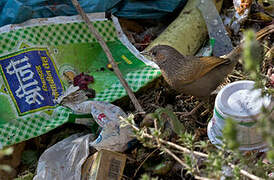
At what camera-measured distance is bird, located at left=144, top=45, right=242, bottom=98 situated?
10.9 ft

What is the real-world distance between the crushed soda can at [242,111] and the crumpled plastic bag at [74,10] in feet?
5.36

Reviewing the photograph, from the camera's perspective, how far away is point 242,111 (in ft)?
8.44

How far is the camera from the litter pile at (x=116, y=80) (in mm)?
2932

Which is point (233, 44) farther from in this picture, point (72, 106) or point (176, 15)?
point (72, 106)

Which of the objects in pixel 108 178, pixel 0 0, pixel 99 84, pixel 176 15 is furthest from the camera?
pixel 176 15

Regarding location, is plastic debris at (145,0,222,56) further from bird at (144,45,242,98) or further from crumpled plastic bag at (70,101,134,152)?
crumpled plastic bag at (70,101,134,152)

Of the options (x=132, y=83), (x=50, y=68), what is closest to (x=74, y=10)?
(x=50, y=68)

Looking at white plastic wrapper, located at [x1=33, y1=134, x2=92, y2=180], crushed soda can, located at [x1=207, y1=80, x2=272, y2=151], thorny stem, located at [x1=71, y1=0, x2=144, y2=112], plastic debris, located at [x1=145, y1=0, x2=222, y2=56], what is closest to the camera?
crushed soda can, located at [x1=207, y1=80, x2=272, y2=151]

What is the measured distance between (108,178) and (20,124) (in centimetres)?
103

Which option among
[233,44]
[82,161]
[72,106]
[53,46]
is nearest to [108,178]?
[82,161]

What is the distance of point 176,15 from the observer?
4.32 m

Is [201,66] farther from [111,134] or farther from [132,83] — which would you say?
[111,134]

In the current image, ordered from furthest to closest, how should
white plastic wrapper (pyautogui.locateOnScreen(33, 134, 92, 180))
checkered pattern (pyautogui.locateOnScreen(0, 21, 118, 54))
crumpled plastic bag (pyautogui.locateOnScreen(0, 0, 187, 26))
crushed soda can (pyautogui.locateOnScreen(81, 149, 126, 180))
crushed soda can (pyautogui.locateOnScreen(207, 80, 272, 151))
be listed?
crumpled plastic bag (pyautogui.locateOnScreen(0, 0, 187, 26)), checkered pattern (pyautogui.locateOnScreen(0, 21, 118, 54)), white plastic wrapper (pyautogui.locateOnScreen(33, 134, 92, 180)), crushed soda can (pyautogui.locateOnScreen(81, 149, 126, 180)), crushed soda can (pyautogui.locateOnScreen(207, 80, 272, 151))

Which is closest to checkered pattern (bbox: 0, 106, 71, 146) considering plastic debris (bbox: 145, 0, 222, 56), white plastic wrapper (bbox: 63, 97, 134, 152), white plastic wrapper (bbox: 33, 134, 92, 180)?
white plastic wrapper (bbox: 33, 134, 92, 180)
